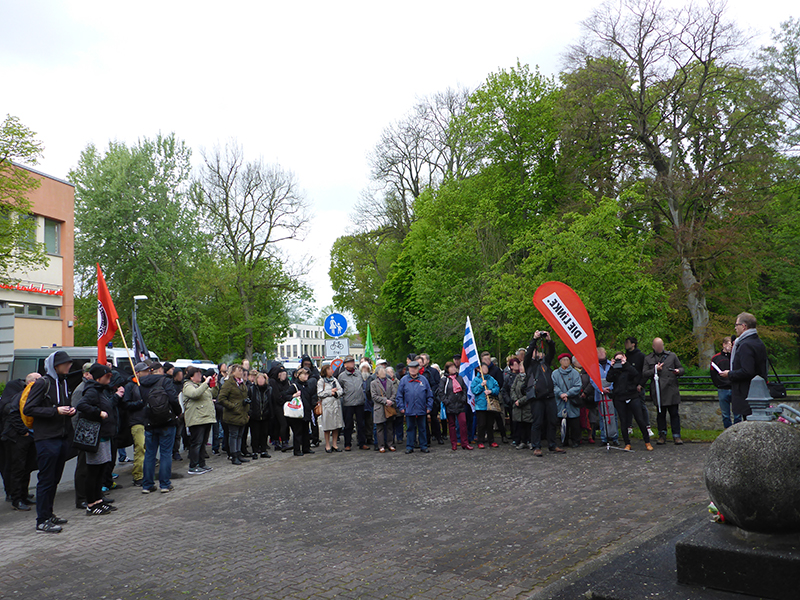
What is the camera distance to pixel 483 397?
1388 centimetres

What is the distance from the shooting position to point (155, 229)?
3984cm

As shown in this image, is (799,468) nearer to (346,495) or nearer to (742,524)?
(742,524)

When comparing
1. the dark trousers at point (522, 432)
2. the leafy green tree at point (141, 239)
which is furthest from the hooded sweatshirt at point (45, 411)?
the leafy green tree at point (141, 239)

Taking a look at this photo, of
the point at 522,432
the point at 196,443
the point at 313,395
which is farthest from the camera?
the point at 313,395

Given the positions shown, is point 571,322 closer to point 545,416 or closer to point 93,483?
point 545,416

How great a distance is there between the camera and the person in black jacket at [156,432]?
10391 millimetres

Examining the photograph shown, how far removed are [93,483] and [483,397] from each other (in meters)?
7.72

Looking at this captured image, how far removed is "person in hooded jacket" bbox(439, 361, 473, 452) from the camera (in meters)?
13.7

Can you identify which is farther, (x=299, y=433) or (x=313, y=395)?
(x=313, y=395)

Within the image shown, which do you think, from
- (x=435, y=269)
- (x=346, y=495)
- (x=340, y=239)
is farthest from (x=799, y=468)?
(x=340, y=239)

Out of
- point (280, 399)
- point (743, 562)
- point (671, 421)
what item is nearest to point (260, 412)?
point (280, 399)

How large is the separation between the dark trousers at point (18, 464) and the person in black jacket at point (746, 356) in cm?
968

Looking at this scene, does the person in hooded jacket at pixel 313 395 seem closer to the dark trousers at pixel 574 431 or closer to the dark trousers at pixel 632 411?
the dark trousers at pixel 574 431

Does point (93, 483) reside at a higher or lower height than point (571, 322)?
lower
